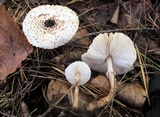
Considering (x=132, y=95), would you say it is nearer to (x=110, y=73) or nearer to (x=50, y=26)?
(x=110, y=73)

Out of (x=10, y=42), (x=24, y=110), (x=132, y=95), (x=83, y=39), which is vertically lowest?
(x=132, y=95)

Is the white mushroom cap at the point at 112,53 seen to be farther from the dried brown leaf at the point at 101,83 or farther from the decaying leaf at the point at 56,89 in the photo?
the decaying leaf at the point at 56,89

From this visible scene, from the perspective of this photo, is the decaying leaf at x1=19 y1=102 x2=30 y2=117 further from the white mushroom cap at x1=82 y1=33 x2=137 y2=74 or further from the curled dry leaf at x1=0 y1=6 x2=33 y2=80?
the white mushroom cap at x1=82 y1=33 x2=137 y2=74

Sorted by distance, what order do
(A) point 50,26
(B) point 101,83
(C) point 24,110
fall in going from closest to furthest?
(C) point 24,110 → (B) point 101,83 → (A) point 50,26

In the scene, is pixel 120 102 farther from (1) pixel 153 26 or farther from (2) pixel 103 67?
(1) pixel 153 26

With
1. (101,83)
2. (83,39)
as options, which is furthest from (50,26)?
(101,83)

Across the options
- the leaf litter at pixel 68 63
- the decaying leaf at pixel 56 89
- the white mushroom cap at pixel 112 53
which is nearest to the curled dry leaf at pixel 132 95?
the leaf litter at pixel 68 63
